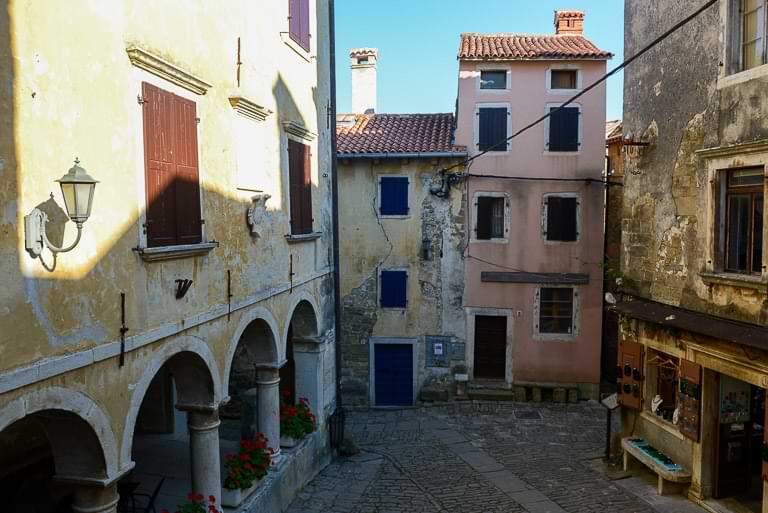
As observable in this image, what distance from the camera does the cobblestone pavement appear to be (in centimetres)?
1128

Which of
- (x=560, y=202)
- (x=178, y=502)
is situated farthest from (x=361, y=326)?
(x=178, y=502)

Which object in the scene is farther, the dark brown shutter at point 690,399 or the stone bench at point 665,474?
the stone bench at point 665,474

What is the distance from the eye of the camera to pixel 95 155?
5.61 metres

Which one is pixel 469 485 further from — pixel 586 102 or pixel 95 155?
pixel 586 102

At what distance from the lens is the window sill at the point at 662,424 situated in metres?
11.3

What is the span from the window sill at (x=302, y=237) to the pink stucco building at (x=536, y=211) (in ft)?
22.6

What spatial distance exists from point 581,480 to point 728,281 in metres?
5.11

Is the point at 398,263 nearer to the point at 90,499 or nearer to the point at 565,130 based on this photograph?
the point at 565,130

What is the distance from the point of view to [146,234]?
6.46 metres

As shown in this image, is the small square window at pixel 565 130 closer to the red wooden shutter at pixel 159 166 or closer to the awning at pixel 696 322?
the awning at pixel 696 322

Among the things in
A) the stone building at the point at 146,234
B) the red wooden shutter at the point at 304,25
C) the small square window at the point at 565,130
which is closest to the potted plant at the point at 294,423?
the stone building at the point at 146,234

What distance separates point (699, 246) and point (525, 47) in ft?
33.2

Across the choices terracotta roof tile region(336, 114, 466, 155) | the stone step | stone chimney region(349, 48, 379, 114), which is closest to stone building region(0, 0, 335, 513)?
terracotta roof tile region(336, 114, 466, 155)

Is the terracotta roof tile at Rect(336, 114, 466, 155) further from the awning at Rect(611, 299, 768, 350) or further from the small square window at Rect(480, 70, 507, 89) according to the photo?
the awning at Rect(611, 299, 768, 350)
